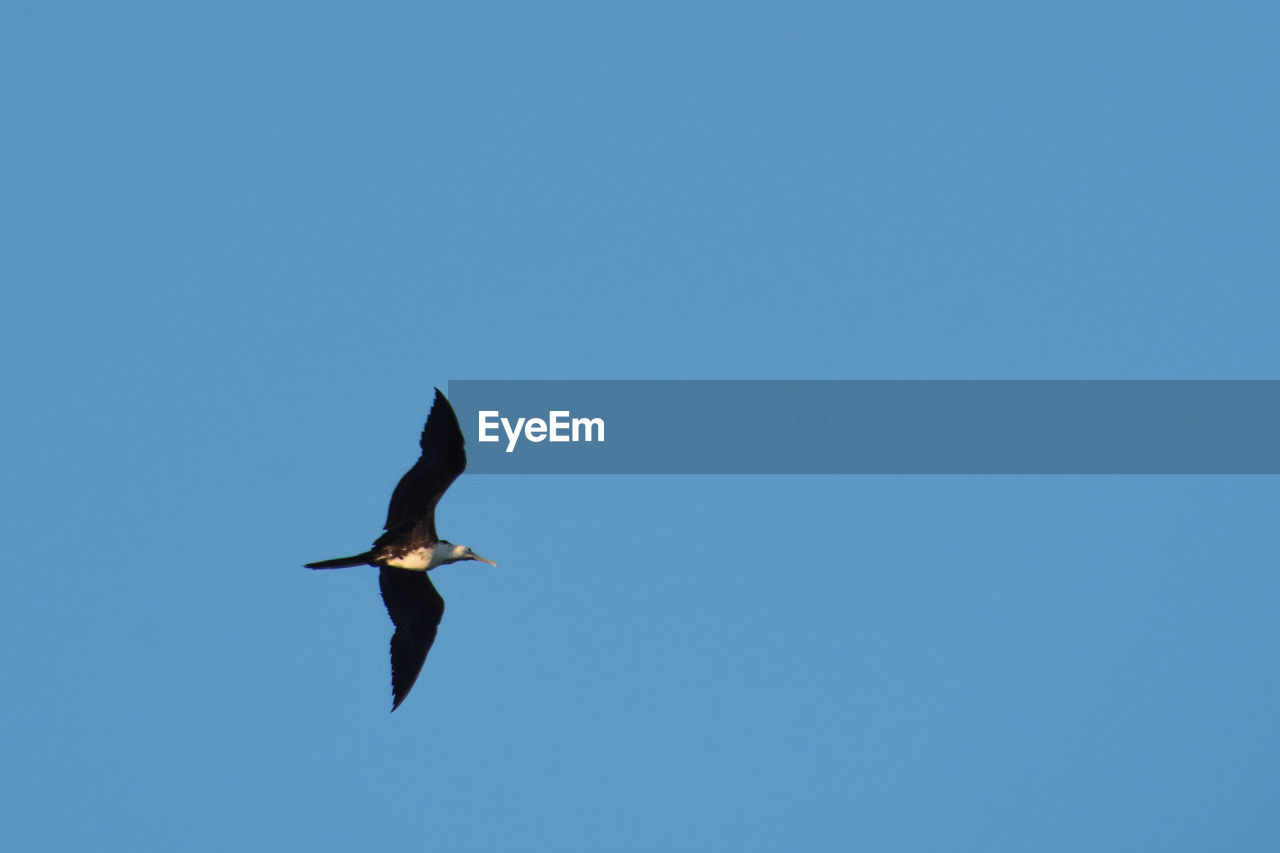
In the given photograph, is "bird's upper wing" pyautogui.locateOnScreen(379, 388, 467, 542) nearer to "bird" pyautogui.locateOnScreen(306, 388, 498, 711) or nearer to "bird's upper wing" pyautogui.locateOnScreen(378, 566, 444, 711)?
"bird" pyautogui.locateOnScreen(306, 388, 498, 711)

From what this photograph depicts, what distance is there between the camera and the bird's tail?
31.1 metres

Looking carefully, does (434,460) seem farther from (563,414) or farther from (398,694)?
(563,414)

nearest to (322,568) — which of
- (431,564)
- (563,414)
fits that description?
(431,564)

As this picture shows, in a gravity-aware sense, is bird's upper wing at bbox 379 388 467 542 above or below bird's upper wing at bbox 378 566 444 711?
above

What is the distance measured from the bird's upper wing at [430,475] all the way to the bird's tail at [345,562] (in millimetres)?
609

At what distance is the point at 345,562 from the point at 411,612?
2.80 metres

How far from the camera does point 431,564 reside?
33375 mm

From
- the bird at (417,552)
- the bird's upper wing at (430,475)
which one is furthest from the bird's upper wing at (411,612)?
the bird's upper wing at (430,475)

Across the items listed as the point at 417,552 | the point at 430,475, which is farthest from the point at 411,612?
the point at 430,475

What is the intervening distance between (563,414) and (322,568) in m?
13.9

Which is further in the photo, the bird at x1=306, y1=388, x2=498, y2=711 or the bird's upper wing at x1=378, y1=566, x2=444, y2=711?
the bird's upper wing at x1=378, y1=566, x2=444, y2=711

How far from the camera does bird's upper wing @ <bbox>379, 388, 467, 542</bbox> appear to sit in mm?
31203

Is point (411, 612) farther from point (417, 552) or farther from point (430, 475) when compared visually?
point (430, 475)

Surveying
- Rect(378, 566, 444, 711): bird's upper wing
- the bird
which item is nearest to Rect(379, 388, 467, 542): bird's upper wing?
the bird
